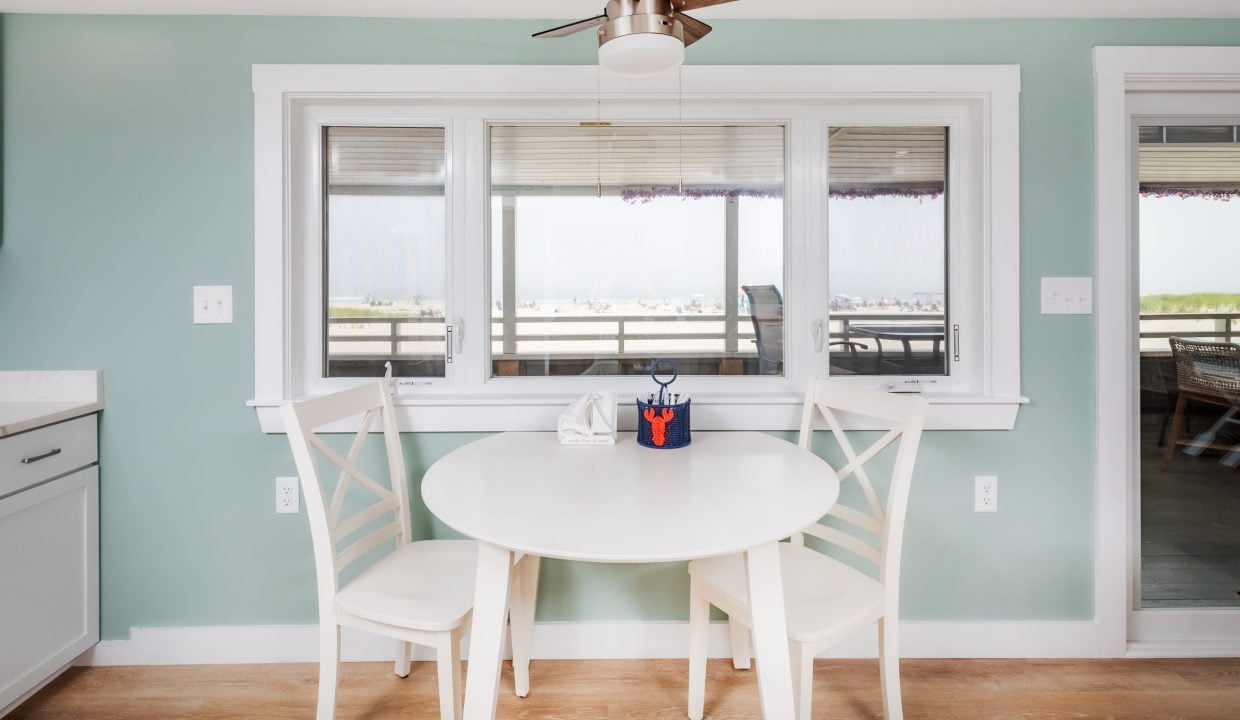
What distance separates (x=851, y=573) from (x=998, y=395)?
85 cm

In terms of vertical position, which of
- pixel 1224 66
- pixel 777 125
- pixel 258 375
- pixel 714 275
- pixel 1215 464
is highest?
pixel 1224 66

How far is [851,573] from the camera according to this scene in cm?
163

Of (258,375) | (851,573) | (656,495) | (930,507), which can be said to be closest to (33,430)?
(258,375)

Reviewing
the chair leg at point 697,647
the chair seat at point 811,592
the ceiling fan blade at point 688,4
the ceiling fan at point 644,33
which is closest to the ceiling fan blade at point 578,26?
the ceiling fan at point 644,33

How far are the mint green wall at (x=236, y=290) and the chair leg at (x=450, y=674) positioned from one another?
0.60 metres

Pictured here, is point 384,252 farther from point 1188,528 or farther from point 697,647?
point 1188,528

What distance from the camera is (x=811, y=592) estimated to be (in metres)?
1.52

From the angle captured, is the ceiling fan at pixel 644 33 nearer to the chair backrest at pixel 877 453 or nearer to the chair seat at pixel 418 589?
the chair backrest at pixel 877 453

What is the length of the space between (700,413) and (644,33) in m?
1.16

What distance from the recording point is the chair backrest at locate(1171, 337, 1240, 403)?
214 cm

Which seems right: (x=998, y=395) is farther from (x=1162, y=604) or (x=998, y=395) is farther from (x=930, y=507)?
(x=1162, y=604)

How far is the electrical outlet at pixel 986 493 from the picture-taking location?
2057 mm

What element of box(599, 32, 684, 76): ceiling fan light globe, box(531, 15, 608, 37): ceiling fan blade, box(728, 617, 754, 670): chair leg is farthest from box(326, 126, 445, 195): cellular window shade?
box(728, 617, 754, 670): chair leg

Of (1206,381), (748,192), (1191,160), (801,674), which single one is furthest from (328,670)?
(1191,160)
